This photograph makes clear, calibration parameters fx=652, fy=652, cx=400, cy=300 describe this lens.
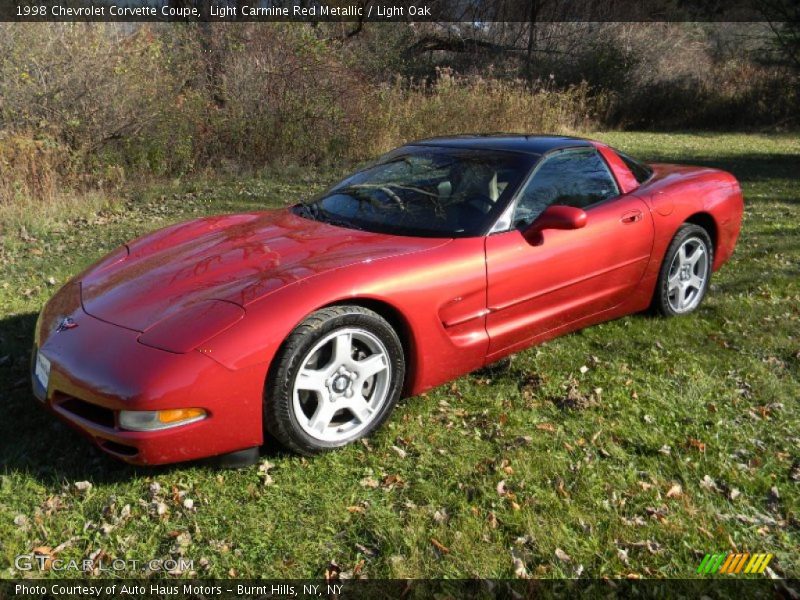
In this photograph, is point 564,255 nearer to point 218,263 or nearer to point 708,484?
point 708,484

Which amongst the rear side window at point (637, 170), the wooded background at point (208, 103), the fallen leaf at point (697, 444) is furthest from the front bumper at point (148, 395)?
the wooded background at point (208, 103)

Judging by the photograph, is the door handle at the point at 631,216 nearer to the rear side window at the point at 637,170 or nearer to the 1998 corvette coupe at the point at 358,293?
the 1998 corvette coupe at the point at 358,293

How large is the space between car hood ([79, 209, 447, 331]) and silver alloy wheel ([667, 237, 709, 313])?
2.05 m

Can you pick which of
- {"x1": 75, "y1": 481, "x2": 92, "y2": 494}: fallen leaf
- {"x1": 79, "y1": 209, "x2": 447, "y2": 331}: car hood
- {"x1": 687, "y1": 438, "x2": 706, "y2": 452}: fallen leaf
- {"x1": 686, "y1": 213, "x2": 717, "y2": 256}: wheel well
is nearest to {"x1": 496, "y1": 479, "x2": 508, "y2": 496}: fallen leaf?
{"x1": 687, "y1": 438, "x2": 706, "y2": 452}: fallen leaf

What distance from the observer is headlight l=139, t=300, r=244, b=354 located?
Result: 2.57 meters

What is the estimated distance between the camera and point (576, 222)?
3.41 meters

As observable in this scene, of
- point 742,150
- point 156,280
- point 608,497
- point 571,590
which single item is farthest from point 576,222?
point 742,150

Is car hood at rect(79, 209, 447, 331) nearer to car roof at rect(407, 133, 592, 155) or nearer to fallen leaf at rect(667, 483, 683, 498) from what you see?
car roof at rect(407, 133, 592, 155)

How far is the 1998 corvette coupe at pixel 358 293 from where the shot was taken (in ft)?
8.43

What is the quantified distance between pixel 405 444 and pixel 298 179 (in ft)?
25.8

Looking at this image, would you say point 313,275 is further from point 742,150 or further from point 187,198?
point 742,150
